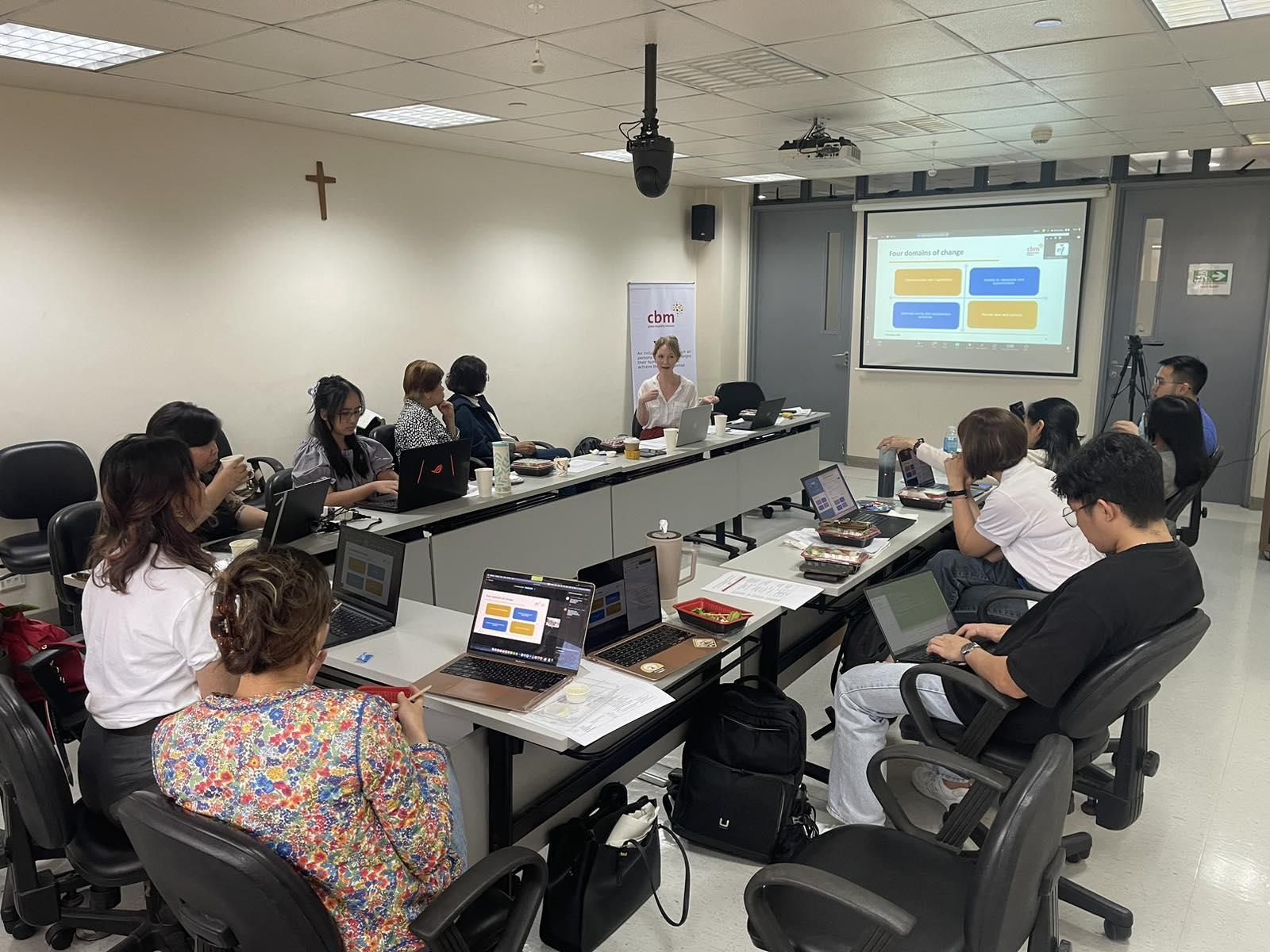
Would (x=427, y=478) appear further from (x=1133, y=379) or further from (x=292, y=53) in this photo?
(x=1133, y=379)

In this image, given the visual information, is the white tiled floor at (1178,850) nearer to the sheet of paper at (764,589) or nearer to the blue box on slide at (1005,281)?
the sheet of paper at (764,589)

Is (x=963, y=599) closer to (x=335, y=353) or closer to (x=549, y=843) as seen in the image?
(x=549, y=843)

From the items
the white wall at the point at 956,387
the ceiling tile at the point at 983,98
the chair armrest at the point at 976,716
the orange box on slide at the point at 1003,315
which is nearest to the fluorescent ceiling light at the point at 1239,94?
the ceiling tile at the point at 983,98

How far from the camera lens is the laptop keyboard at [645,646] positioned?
7.96ft

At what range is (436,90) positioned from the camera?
15.0ft

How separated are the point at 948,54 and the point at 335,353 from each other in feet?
13.7

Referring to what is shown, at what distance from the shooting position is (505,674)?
2.28m

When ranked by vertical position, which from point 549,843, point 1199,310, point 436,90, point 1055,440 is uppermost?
point 436,90

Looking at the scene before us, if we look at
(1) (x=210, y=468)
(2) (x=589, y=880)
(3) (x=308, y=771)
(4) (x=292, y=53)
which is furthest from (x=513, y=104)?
(3) (x=308, y=771)

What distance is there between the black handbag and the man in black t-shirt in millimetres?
950

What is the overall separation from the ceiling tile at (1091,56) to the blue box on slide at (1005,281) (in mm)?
3802

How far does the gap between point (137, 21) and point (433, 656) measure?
273cm

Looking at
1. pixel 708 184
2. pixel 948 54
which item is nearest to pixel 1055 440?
pixel 948 54

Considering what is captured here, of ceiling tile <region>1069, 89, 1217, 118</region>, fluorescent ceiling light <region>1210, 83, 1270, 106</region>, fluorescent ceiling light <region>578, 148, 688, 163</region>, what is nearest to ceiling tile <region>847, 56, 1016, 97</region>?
ceiling tile <region>1069, 89, 1217, 118</region>
